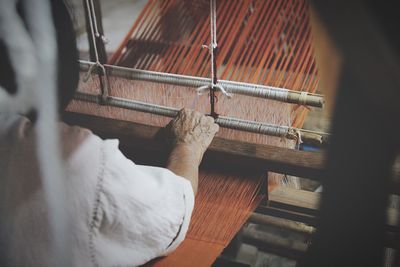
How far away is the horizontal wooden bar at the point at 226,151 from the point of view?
1.14 m

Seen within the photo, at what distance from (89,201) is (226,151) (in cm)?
51

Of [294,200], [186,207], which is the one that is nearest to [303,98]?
[294,200]

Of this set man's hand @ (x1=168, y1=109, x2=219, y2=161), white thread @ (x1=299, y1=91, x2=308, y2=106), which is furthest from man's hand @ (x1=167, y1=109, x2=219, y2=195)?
white thread @ (x1=299, y1=91, x2=308, y2=106)

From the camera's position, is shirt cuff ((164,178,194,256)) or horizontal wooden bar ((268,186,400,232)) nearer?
shirt cuff ((164,178,194,256))

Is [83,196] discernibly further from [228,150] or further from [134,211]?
[228,150]

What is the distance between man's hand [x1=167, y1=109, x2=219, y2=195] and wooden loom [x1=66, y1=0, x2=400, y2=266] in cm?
5

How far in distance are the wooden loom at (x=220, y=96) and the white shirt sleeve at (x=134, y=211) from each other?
0.47ft

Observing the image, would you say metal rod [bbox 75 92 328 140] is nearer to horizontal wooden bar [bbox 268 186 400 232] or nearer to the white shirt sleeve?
horizontal wooden bar [bbox 268 186 400 232]

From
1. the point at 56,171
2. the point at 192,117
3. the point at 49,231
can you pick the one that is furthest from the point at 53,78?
the point at 192,117

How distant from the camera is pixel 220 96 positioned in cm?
139

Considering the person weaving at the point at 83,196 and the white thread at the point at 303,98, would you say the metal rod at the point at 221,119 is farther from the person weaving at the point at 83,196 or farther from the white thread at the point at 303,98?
the person weaving at the point at 83,196

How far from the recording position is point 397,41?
0.38 metres

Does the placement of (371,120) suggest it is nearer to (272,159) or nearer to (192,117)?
(272,159)

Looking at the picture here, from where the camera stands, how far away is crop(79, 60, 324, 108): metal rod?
1.27 metres
